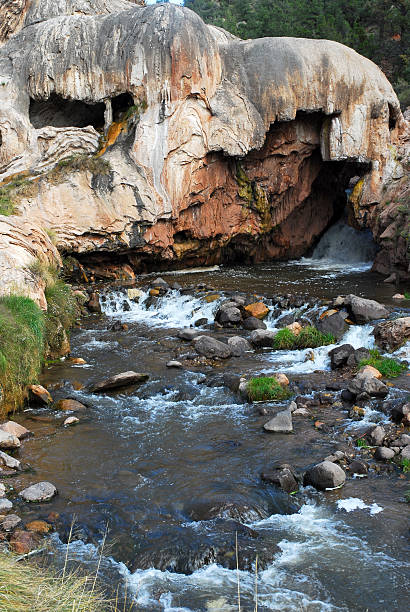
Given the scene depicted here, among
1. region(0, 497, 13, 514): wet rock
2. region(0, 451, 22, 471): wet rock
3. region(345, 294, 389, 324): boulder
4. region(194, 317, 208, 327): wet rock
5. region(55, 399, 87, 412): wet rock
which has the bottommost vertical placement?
region(194, 317, 208, 327): wet rock

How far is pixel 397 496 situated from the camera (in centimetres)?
573

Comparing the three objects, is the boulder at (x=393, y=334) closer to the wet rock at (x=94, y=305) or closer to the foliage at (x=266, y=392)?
the foliage at (x=266, y=392)

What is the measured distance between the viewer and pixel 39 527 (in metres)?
5.18

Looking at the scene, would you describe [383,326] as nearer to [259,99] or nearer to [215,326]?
[215,326]

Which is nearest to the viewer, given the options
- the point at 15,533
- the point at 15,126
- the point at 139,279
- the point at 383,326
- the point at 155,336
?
the point at 15,533

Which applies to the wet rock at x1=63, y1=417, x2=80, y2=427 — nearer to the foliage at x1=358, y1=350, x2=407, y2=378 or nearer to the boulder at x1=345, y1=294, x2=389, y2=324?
the foliage at x1=358, y1=350, x2=407, y2=378

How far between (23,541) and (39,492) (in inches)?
35.5

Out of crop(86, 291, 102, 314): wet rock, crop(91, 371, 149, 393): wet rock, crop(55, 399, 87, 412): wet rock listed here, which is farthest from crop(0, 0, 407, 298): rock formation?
crop(55, 399, 87, 412): wet rock

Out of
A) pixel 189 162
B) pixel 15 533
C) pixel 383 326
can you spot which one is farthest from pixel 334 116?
pixel 15 533

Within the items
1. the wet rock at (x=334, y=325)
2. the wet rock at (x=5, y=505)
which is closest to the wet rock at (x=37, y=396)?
the wet rock at (x=5, y=505)

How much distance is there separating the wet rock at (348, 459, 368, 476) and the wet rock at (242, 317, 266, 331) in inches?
248

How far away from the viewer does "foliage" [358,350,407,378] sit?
30.1ft

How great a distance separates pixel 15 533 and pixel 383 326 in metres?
7.95

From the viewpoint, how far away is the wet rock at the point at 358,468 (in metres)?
6.21
